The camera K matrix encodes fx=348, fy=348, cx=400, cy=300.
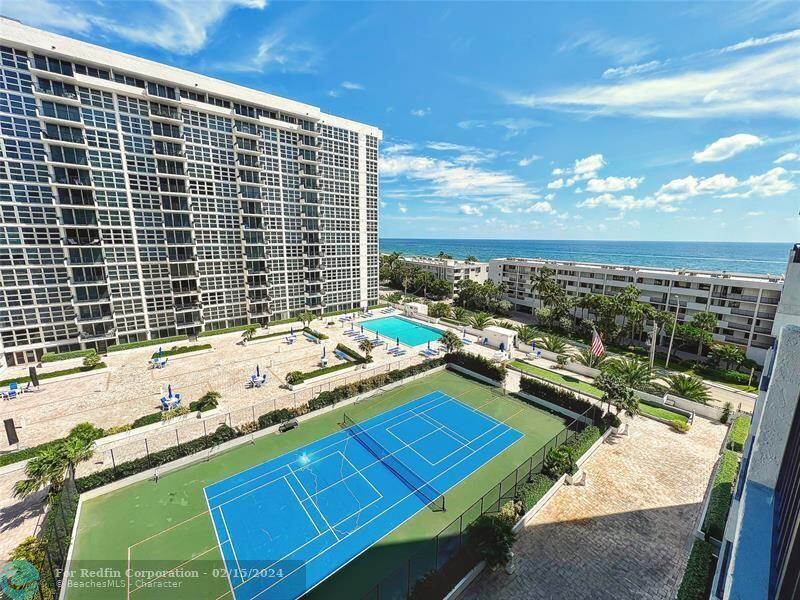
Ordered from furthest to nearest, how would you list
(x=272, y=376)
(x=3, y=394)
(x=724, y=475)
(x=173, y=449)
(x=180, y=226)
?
Answer: (x=180, y=226) → (x=272, y=376) → (x=3, y=394) → (x=173, y=449) → (x=724, y=475)

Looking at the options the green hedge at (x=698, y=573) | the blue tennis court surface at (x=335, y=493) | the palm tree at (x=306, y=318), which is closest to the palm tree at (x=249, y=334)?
the palm tree at (x=306, y=318)

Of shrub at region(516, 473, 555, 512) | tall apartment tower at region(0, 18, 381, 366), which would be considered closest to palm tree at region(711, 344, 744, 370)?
shrub at region(516, 473, 555, 512)

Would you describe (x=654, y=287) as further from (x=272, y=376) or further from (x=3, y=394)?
(x=3, y=394)

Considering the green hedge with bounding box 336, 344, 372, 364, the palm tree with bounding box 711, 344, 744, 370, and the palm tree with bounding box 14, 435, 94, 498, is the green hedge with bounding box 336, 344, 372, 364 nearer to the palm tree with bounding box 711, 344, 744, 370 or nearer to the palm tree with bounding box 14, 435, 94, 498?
the palm tree with bounding box 14, 435, 94, 498

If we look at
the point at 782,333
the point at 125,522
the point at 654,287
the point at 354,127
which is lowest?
the point at 125,522

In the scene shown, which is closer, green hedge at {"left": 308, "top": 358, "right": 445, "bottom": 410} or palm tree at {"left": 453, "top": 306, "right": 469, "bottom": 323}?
green hedge at {"left": 308, "top": 358, "right": 445, "bottom": 410}

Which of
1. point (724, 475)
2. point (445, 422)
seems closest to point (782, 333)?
point (724, 475)
